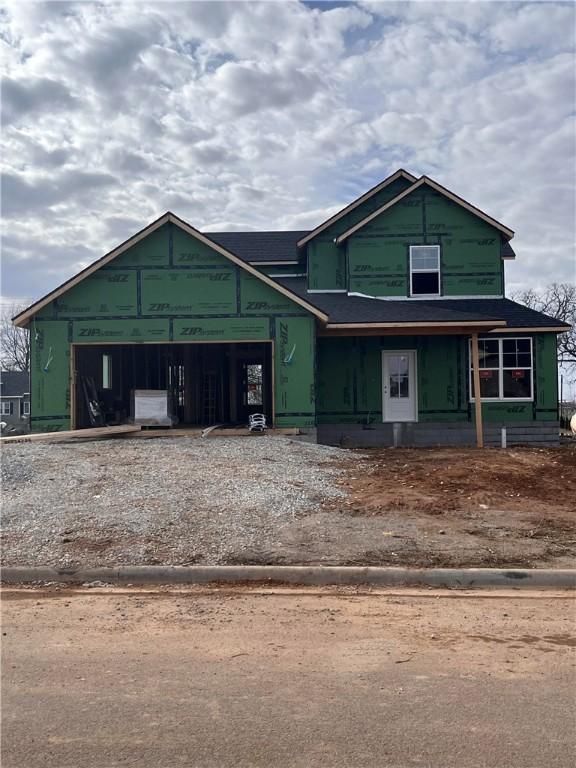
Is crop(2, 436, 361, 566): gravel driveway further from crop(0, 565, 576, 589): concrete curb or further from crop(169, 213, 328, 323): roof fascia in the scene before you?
crop(169, 213, 328, 323): roof fascia

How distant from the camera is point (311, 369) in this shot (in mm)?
16938

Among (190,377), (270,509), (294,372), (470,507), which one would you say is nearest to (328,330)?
(294,372)

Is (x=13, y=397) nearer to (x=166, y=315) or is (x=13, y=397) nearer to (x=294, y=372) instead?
(x=166, y=315)

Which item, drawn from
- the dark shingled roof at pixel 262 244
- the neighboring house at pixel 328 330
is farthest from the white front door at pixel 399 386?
the dark shingled roof at pixel 262 244

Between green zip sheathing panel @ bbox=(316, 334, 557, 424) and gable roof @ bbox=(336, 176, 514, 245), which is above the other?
gable roof @ bbox=(336, 176, 514, 245)

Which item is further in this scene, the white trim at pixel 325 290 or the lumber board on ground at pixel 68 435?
the white trim at pixel 325 290

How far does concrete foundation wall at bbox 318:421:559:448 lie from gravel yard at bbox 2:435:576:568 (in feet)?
15.9

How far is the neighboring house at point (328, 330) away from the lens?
55.3ft

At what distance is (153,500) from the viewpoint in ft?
30.5

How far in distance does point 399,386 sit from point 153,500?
11.7 metres

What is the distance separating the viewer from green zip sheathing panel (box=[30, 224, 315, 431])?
16.8 m

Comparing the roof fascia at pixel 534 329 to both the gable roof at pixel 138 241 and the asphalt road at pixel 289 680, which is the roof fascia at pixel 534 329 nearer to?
the gable roof at pixel 138 241

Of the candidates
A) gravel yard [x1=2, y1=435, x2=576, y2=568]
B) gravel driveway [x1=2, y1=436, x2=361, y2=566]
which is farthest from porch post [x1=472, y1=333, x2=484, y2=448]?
gravel driveway [x1=2, y1=436, x2=361, y2=566]

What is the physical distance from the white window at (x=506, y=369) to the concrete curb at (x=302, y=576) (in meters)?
13.4
